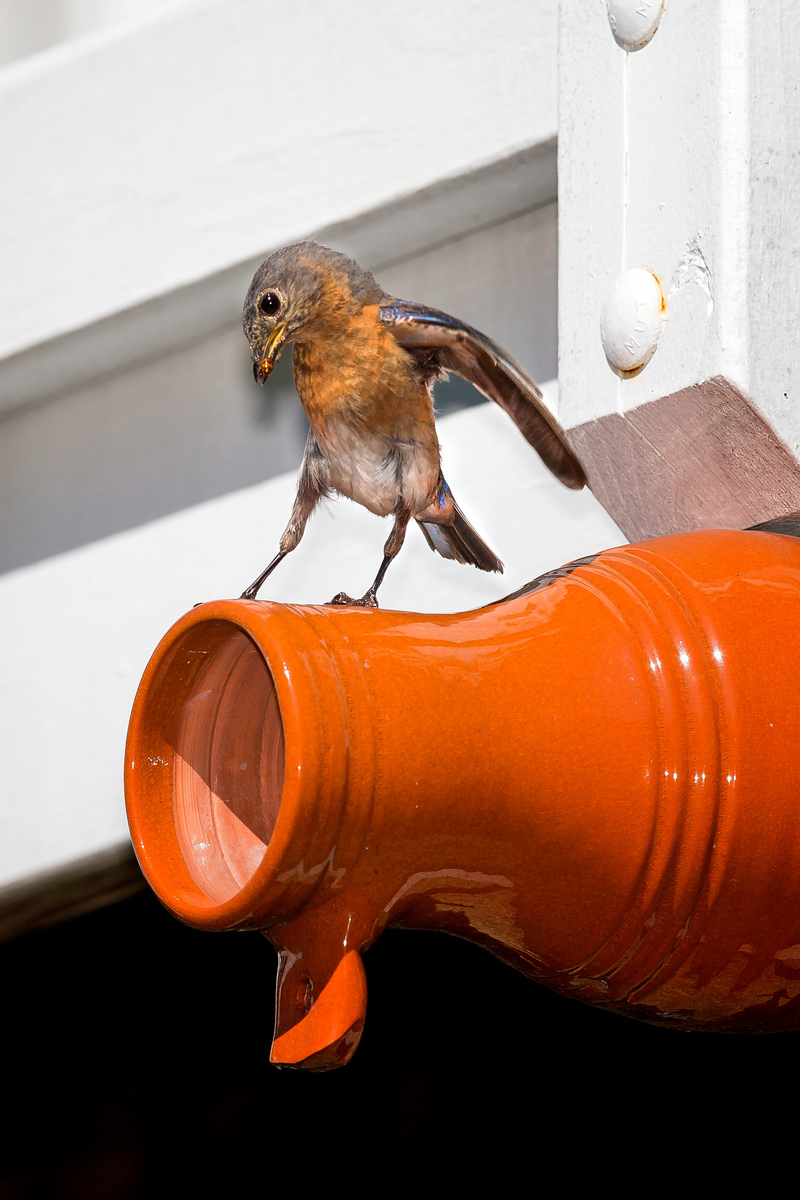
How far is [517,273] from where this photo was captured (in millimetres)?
1098

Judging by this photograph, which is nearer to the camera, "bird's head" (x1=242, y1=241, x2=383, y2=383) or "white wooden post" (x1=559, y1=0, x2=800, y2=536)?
"bird's head" (x1=242, y1=241, x2=383, y2=383)

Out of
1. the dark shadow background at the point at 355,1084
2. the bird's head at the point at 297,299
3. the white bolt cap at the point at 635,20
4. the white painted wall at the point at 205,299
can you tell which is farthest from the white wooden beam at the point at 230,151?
the dark shadow background at the point at 355,1084

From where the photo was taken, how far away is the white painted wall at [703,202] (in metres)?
0.78

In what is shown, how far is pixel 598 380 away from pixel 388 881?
434mm

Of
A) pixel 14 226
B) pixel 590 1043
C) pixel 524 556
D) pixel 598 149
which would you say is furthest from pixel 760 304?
pixel 14 226

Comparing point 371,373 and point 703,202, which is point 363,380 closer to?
point 371,373

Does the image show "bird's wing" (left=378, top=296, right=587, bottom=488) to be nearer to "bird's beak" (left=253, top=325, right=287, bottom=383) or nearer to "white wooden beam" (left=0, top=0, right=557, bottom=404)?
"bird's beak" (left=253, top=325, right=287, bottom=383)

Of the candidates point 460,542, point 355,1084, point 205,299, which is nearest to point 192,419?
point 205,299

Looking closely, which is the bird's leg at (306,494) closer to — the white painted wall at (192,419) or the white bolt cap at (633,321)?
the white bolt cap at (633,321)

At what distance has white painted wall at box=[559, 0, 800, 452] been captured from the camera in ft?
2.56

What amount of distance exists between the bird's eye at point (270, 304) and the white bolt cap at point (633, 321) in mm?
271

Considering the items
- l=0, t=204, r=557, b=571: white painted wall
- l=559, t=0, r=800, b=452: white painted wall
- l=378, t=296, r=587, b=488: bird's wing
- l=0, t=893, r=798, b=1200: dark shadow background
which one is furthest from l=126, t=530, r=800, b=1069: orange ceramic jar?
l=0, t=204, r=557, b=571: white painted wall

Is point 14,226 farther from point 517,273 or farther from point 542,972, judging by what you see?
point 542,972

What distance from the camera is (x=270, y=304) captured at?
2.18 feet
